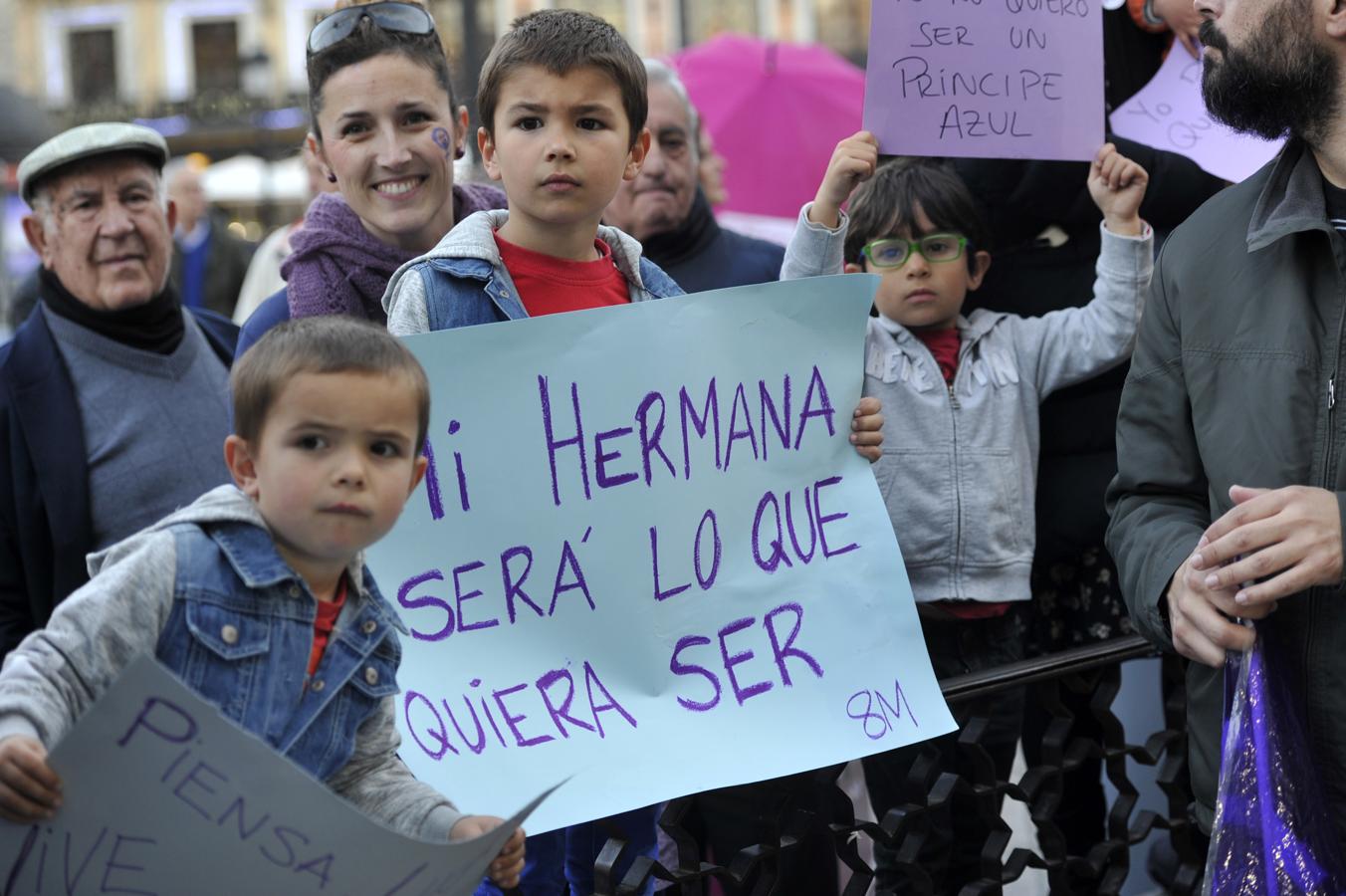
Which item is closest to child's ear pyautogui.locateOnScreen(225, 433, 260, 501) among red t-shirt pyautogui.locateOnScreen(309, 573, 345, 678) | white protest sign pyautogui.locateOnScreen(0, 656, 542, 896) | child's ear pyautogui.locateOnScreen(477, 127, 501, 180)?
red t-shirt pyautogui.locateOnScreen(309, 573, 345, 678)

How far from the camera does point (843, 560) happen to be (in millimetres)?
2602

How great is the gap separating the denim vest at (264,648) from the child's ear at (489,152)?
0.96 meters

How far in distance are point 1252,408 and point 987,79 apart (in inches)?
36.0

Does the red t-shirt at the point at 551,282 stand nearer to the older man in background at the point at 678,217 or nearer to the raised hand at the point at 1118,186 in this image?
the raised hand at the point at 1118,186

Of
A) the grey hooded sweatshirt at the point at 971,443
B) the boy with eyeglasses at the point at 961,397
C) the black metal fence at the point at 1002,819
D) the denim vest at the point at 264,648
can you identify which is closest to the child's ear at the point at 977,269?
the boy with eyeglasses at the point at 961,397

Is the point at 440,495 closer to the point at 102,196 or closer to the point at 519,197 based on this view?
the point at 519,197

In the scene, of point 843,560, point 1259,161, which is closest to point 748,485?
point 843,560

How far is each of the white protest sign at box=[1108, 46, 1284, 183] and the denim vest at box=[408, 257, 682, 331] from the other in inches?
57.2

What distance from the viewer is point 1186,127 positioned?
3287 millimetres

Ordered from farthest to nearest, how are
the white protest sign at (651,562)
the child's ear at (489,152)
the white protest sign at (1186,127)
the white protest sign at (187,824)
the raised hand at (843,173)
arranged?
the white protest sign at (1186,127)
the raised hand at (843,173)
the child's ear at (489,152)
the white protest sign at (651,562)
the white protest sign at (187,824)

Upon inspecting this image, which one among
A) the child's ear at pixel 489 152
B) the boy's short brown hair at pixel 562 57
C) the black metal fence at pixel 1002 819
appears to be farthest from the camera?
the child's ear at pixel 489 152

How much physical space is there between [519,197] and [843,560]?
2.47 ft

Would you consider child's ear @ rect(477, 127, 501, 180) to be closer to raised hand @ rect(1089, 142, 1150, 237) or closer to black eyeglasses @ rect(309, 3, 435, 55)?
black eyeglasses @ rect(309, 3, 435, 55)

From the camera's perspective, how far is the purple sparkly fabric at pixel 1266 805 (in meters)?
2.13
